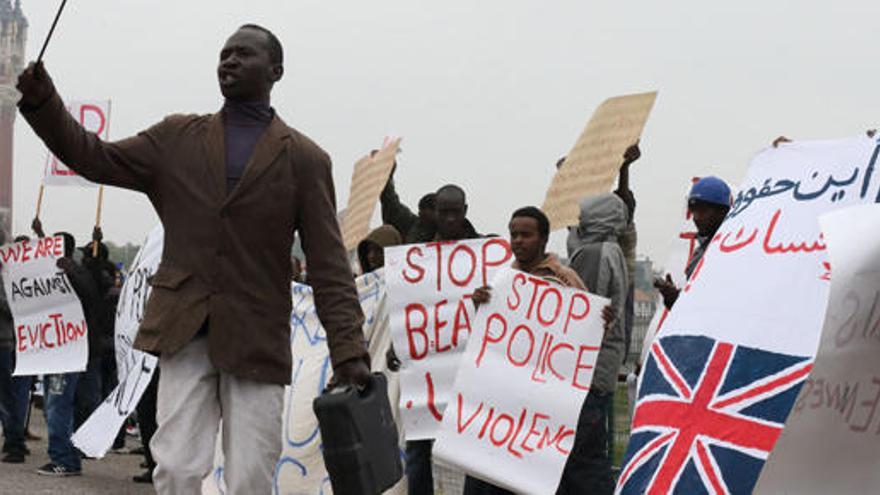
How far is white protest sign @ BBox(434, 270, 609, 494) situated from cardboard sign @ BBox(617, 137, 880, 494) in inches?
90.2

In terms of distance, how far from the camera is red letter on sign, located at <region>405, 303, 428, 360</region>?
800 centimetres

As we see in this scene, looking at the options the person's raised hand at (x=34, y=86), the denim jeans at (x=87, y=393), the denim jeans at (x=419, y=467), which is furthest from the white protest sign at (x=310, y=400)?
the person's raised hand at (x=34, y=86)

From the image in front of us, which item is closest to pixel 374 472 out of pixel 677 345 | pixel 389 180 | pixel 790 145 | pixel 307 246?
pixel 307 246

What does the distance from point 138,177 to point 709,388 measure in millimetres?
1984

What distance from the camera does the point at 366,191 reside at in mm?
10336

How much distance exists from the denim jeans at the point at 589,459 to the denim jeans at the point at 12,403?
5.50 metres

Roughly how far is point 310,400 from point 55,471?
9.48 feet

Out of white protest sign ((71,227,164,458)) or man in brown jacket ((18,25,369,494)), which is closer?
man in brown jacket ((18,25,369,494))

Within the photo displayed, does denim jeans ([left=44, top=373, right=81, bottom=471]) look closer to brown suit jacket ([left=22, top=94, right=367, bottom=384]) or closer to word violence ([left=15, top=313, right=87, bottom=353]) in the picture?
word violence ([left=15, top=313, right=87, bottom=353])

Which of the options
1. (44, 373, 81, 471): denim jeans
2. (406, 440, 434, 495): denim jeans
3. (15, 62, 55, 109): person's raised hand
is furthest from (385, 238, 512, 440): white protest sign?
(44, 373, 81, 471): denim jeans

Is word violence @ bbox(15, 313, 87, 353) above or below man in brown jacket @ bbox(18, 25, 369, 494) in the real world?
below

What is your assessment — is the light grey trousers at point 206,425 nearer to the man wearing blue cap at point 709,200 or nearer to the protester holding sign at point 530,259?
the man wearing blue cap at point 709,200

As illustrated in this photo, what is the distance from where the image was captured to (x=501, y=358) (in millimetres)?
7332

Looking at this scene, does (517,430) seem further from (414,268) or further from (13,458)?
→ (13,458)
